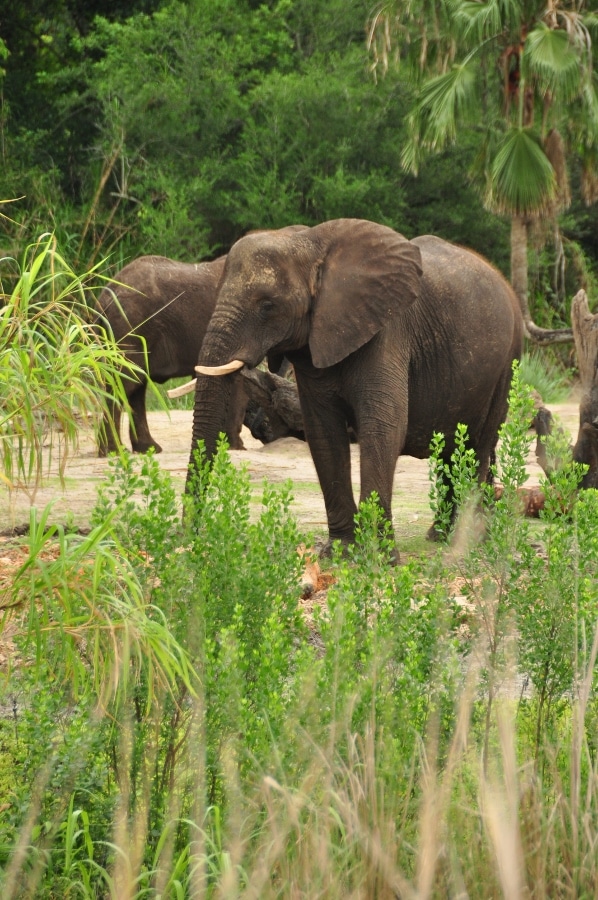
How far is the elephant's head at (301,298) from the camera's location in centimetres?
691

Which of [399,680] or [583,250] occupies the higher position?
[583,250]

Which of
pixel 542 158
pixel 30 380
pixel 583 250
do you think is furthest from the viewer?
pixel 583 250

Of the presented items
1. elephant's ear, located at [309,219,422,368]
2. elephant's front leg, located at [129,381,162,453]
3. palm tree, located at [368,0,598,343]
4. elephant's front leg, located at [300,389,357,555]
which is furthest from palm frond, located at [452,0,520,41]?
elephant's front leg, located at [300,389,357,555]

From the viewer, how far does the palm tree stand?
18.5 m

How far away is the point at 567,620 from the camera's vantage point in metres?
3.67

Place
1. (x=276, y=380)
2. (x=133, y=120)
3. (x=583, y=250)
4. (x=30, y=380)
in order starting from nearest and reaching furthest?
1. (x=30, y=380)
2. (x=276, y=380)
3. (x=133, y=120)
4. (x=583, y=250)

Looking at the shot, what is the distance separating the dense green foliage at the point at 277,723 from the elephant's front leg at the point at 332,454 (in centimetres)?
329

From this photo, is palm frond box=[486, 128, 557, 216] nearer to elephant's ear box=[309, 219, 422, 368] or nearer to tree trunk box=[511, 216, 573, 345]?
tree trunk box=[511, 216, 573, 345]

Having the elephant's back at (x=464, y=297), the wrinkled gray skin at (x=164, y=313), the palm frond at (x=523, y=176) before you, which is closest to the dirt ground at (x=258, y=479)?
the wrinkled gray skin at (x=164, y=313)

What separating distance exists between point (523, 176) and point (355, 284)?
1203 cm

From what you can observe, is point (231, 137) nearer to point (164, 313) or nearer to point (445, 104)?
point (445, 104)

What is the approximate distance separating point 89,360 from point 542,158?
16.1 m

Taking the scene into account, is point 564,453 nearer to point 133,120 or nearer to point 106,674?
point 106,674

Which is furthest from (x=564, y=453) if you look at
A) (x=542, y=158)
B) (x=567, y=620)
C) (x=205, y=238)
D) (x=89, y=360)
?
(x=205, y=238)
